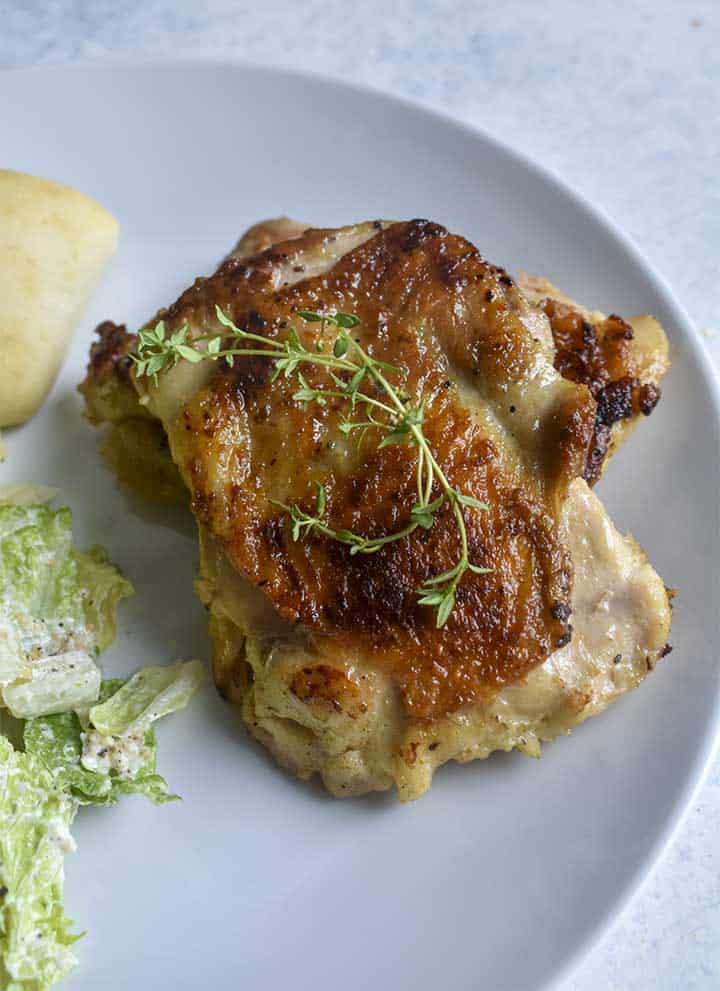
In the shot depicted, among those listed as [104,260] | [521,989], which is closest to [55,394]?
[104,260]

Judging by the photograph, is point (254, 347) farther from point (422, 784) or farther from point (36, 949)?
point (36, 949)

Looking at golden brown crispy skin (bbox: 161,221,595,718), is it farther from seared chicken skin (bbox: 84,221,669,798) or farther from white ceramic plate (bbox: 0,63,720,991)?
white ceramic plate (bbox: 0,63,720,991)

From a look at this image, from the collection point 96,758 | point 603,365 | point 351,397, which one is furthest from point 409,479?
point 96,758

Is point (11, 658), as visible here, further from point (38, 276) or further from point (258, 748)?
point (38, 276)

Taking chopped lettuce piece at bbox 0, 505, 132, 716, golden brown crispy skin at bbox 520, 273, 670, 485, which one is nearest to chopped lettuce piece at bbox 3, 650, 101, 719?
chopped lettuce piece at bbox 0, 505, 132, 716

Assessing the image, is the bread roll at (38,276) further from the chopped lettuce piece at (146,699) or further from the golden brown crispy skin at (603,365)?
the golden brown crispy skin at (603,365)
